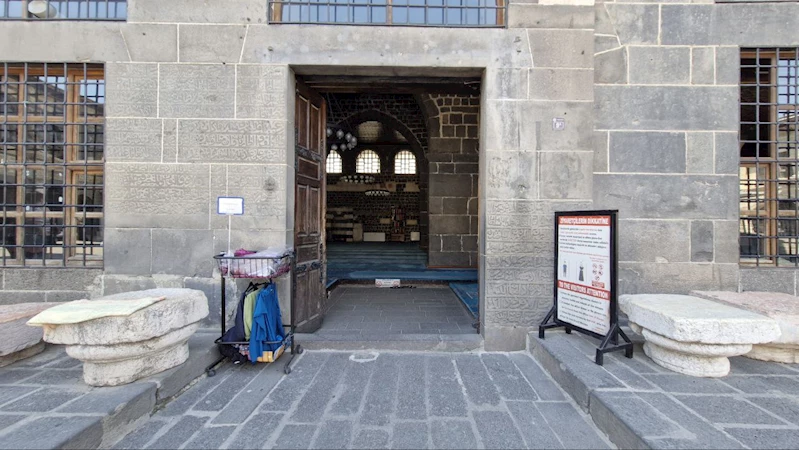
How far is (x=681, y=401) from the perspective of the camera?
2314mm

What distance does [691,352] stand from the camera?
2625 mm

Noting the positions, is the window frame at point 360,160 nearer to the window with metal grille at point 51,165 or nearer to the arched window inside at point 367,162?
the arched window inside at point 367,162

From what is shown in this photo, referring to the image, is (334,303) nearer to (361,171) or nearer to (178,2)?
(178,2)

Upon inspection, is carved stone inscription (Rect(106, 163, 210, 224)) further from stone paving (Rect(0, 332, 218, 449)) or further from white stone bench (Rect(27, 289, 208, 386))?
stone paving (Rect(0, 332, 218, 449))

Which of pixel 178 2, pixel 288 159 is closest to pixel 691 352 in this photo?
pixel 288 159

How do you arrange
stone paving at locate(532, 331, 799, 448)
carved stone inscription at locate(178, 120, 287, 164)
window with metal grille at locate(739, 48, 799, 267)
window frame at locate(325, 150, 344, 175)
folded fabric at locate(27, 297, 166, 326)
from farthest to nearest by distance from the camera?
window frame at locate(325, 150, 344, 175)
window with metal grille at locate(739, 48, 799, 267)
carved stone inscription at locate(178, 120, 287, 164)
folded fabric at locate(27, 297, 166, 326)
stone paving at locate(532, 331, 799, 448)

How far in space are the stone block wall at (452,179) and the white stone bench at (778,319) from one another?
17.4 feet

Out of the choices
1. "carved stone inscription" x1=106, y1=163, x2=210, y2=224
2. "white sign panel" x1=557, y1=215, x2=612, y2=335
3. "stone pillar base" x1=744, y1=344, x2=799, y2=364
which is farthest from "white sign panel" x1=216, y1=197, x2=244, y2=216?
"stone pillar base" x1=744, y1=344, x2=799, y2=364

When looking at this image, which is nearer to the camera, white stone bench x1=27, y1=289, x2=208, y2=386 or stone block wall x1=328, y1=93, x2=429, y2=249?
white stone bench x1=27, y1=289, x2=208, y2=386

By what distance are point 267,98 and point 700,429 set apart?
14.6 feet

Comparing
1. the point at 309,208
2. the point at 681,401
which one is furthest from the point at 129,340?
the point at 681,401

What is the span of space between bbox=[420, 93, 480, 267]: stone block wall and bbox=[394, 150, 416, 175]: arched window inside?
1159cm

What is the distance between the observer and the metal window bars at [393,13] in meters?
3.90

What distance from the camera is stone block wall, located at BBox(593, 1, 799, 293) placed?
12.7 ft
